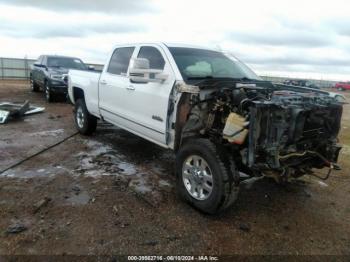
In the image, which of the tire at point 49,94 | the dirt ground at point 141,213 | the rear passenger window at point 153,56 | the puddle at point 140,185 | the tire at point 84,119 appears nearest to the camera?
the dirt ground at point 141,213

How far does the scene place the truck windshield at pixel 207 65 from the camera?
15.3ft

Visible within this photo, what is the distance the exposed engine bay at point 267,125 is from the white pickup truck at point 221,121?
11 millimetres

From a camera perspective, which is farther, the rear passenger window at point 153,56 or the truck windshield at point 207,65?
the rear passenger window at point 153,56

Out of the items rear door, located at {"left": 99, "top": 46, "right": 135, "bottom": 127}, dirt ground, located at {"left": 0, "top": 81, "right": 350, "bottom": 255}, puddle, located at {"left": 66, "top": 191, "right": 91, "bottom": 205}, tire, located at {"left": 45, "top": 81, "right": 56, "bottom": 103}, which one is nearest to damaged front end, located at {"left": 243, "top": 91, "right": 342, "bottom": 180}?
dirt ground, located at {"left": 0, "top": 81, "right": 350, "bottom": 255}

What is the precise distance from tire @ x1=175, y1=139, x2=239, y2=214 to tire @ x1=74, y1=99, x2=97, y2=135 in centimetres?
379

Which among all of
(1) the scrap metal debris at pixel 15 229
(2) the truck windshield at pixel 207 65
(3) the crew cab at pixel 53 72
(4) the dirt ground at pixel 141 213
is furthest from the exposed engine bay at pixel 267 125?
(3) the crew cab at pixel 53 72

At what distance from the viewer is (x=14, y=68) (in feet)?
95.3

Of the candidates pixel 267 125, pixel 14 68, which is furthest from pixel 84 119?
pixel 14 68

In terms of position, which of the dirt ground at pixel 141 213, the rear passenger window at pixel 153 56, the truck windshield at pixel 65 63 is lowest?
the dirt ground at pixel 141 213

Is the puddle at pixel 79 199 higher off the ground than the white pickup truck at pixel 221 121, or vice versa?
the white pickup truck at pixel 221 121

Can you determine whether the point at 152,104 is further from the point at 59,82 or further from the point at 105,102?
the point at 59,82

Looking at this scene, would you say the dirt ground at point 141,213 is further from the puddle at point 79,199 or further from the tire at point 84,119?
the tire at point 84,119

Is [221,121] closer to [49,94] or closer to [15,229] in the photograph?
[15,229]

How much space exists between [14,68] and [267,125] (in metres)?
30.1
